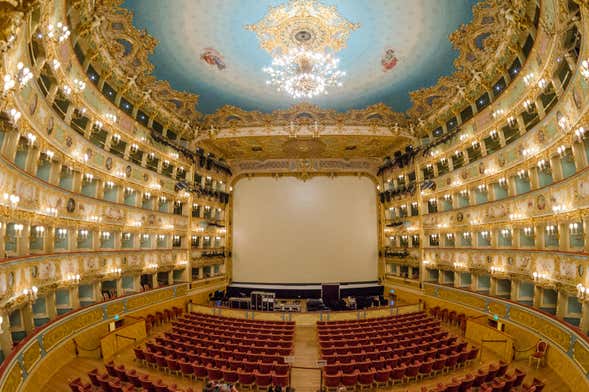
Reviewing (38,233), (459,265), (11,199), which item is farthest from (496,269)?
(38,233)

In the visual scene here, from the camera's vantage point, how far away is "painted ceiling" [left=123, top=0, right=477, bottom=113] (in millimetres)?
14164

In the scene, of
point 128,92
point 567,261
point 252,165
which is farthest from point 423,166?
point 128,92

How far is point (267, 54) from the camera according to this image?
680 inches

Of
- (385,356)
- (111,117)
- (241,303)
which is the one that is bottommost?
(241,303)

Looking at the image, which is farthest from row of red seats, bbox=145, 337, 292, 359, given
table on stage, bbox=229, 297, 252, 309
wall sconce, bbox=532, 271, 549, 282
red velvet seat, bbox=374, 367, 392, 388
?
table on stage, bbox=229, 297, 252, 309

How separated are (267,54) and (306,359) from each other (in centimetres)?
1588

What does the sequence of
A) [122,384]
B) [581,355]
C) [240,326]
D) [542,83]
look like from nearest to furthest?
[581,355] < [122,384] < [542,83] < [240,326]

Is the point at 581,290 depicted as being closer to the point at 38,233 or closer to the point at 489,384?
the point at 489,384

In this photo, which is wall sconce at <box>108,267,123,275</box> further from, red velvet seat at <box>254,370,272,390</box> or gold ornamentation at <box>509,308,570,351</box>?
gold ornamentation at <box>509,308,570,351</box>

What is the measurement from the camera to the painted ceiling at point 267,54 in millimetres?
14164

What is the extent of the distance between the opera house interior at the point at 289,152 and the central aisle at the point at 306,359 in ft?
0.37

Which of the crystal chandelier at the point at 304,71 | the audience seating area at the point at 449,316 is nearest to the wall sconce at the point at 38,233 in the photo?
the crystal chandelier at the point at 304,71

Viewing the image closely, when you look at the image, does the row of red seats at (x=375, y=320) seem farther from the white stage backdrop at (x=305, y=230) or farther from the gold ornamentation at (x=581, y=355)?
the white stage backdrop at (x=305, y=230)

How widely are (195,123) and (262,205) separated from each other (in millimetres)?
10184
